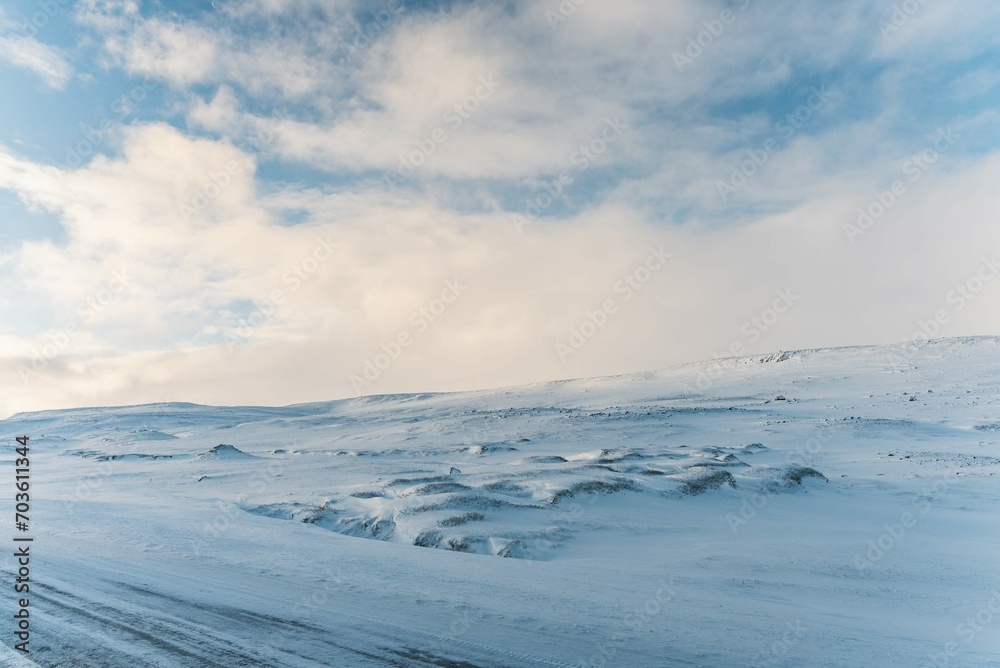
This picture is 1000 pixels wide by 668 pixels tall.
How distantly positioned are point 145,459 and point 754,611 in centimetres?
4331

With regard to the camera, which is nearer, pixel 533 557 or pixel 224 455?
pixel 533 557

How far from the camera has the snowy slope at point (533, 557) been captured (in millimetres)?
7582

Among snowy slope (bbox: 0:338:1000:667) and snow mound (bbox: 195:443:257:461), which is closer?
snowy slope (bbox: 0:338:1000:667)

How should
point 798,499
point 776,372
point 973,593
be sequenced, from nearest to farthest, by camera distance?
point 973,593 < point 798,499 < point 776,372

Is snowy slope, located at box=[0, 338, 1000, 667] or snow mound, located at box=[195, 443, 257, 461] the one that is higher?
snow mound, located at box=[195, 443, 257, 461]

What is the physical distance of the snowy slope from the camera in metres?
7.58

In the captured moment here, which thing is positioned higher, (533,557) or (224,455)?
(224,455)

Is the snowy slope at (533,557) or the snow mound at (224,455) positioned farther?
the snow mound at (224,455)

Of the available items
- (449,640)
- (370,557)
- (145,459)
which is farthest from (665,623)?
(145,459)

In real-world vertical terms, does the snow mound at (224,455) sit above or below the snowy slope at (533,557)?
above

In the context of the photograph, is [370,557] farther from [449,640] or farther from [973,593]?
[973,593]

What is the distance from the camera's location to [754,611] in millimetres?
9320

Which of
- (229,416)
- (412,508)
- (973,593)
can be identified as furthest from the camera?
(229,416)

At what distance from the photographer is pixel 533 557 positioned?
13422 millimetres
